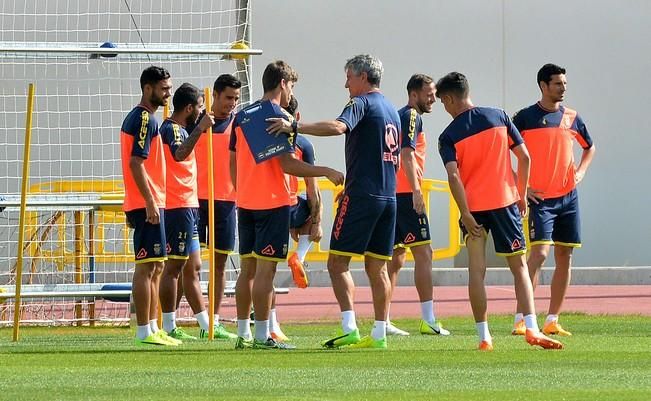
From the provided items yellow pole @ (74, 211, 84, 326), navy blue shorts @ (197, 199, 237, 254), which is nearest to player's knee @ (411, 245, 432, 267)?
navy blue shorts @ (197, 199, 237, 254)

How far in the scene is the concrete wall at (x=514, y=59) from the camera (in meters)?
22.9

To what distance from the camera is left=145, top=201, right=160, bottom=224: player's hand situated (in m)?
11.7

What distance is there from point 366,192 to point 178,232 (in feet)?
7.75

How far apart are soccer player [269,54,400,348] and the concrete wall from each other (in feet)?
37.8

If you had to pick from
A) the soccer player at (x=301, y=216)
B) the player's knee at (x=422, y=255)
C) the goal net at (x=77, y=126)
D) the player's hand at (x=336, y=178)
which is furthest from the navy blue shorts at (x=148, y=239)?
the goal net at (x=77, y=126)

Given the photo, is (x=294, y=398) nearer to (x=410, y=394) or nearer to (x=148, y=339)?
(x=410, y=394)

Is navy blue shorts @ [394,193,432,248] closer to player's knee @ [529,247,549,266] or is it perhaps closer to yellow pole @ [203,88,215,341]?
player's knee @ [529,247,549,266]

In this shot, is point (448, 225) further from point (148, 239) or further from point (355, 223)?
point (355, 223)

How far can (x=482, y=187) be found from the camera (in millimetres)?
11109

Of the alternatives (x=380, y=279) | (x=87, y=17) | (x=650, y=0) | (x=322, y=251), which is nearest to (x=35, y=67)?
(x=87, y=17)

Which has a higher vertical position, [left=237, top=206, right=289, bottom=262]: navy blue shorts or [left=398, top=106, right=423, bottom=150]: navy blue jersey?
[left=398, top=106, right=423, bottom=150]: navy blue jersey

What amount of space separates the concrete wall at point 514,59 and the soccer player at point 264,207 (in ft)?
37.0

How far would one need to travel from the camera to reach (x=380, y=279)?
36.9 feet

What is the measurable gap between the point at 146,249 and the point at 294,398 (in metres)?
4.16
